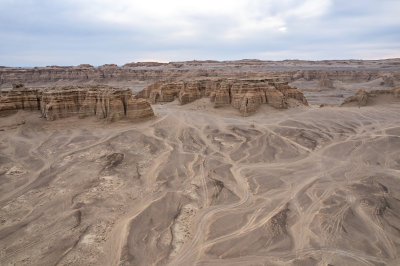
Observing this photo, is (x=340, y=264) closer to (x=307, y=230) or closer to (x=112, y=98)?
(x=307, y=230)

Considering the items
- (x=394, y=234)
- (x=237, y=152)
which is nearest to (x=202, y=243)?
(x=394, y=234)

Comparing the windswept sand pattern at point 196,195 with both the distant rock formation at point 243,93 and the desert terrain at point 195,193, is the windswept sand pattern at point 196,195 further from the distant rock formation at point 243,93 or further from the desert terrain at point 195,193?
the distant rock formation at point 243,93

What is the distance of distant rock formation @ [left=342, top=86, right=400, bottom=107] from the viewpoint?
31.0 metres

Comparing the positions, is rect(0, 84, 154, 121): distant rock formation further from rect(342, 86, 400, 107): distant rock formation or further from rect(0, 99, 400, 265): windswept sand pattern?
rect(342, 86, 400, 107): distant rock formation

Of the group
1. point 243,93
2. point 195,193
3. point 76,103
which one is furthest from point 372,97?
point 76,103

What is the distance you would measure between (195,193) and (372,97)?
3189cm

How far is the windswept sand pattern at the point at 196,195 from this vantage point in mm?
7711

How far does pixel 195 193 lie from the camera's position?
36.8ft

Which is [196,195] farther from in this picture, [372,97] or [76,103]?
[372,97]

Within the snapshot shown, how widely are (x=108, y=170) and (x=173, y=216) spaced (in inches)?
222

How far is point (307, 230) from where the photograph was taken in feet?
28.3

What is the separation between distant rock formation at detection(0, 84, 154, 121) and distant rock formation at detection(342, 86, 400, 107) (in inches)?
1076

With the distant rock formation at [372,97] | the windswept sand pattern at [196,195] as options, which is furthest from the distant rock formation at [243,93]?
the windswept sand pattern at [196,195]

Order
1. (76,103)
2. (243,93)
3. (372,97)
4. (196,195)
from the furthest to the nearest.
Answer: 1. (372,97)
2. (243,93)
3. (76,103)
4. (196,195)
